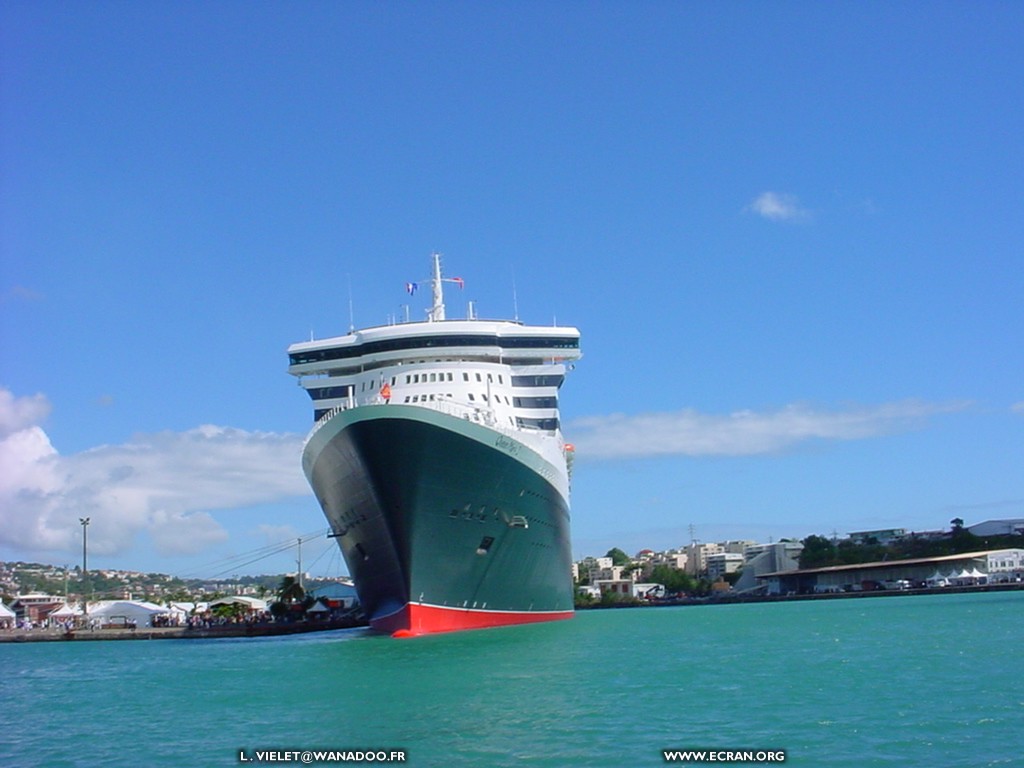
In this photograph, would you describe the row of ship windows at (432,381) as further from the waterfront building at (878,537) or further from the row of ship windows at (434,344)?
the waterfront building at (878,537)

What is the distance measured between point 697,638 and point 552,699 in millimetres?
19189

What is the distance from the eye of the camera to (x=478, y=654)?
26062 millimetres

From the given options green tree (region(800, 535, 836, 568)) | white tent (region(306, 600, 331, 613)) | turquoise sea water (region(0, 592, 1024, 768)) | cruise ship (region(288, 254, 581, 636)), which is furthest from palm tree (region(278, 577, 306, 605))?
green tree (region(800, 535, 836, 568))

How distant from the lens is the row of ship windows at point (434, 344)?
36594 millimetres

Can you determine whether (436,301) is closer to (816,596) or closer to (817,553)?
(816,596)

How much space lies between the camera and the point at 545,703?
60.5 feet

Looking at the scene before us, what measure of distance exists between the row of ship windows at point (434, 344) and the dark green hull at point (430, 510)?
201 inches

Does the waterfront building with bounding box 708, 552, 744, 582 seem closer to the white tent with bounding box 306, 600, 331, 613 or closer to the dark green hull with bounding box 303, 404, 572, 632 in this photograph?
the white tent with bounding box 306, 600, 331, 613

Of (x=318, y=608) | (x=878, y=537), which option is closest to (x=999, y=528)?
(x=878, y=537)

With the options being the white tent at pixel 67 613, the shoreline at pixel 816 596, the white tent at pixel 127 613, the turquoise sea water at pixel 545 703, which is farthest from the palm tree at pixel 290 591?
the shoreline at pixel 816 596

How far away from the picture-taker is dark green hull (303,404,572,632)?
28.9 metres

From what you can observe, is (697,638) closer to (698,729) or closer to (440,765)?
(698,729)

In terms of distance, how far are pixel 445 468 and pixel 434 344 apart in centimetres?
825

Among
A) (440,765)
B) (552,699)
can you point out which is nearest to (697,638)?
(552,699)
